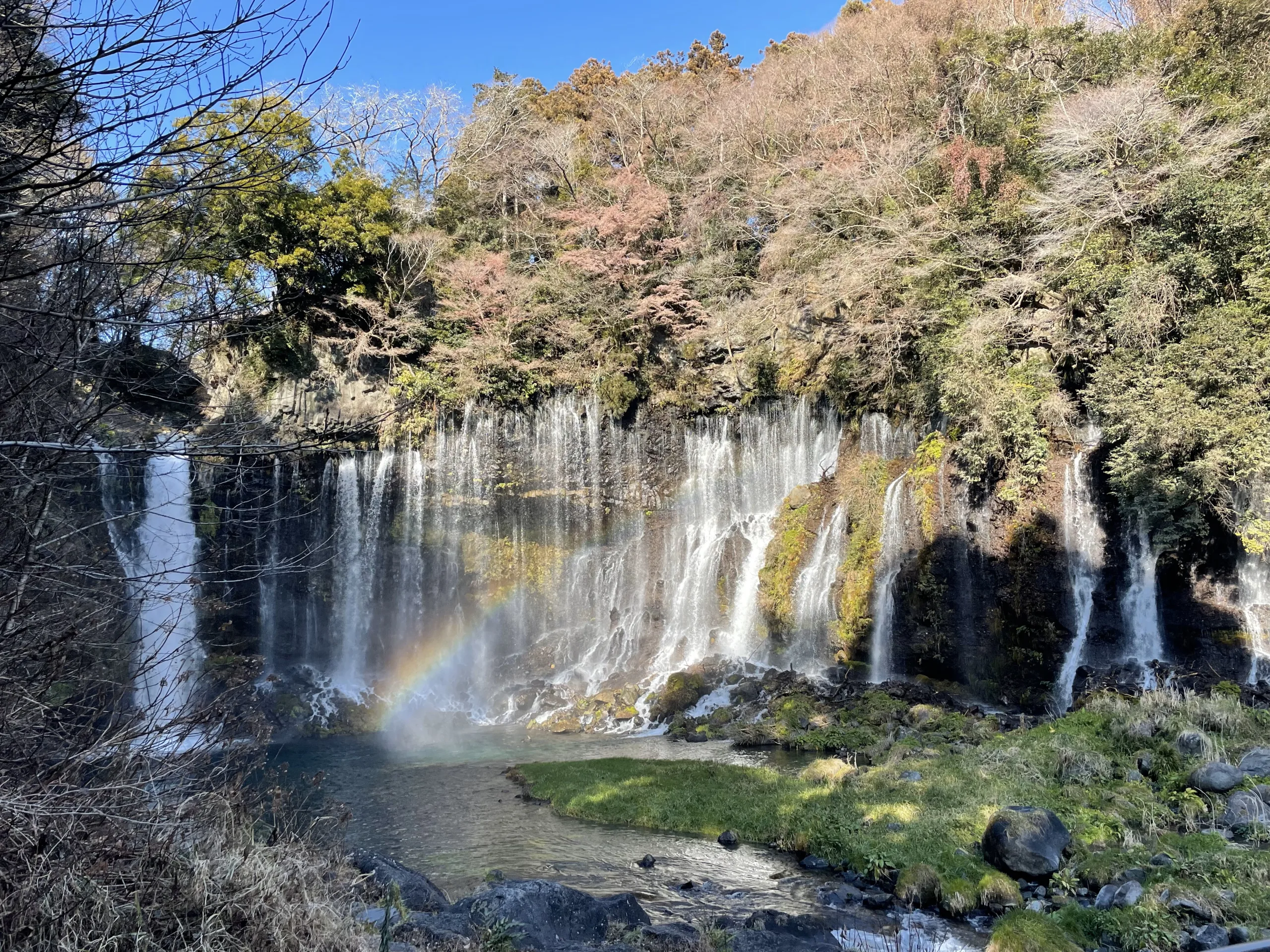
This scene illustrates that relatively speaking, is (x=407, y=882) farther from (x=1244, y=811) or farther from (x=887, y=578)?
(x=887, y=578)

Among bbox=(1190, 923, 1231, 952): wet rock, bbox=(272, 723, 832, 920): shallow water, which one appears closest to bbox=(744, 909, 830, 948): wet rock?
bbox=(272, 723, 832, 920): shallow water

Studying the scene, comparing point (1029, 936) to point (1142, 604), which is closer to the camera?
point (1029, 936)

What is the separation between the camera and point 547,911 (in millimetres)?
6992

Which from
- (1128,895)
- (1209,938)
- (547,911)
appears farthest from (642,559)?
(1209,938)

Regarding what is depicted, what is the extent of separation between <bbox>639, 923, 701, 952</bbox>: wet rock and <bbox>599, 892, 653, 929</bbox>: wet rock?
0.51 feet

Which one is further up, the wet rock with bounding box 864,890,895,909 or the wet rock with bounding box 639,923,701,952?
the wet rock with bounding box 639,923,701,952

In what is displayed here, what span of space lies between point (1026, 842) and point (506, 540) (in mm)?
18954

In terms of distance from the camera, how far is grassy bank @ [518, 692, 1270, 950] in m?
6.79

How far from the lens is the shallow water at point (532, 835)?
346 inches

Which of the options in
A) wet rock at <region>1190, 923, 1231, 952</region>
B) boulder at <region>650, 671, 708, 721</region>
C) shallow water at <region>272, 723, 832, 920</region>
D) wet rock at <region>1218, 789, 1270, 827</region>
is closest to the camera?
wet rock at <region>1190, 923, 1231, 952</region>

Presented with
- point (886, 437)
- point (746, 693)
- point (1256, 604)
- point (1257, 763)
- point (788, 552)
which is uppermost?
point (886, 437)

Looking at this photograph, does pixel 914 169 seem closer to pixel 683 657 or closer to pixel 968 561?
pixel 968 561

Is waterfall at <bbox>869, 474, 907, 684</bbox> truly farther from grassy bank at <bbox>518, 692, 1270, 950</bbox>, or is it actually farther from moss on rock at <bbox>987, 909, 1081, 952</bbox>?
moss on rock at <bbox>987, 909, 1081, 952</bbox>

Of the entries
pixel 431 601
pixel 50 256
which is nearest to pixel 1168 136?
pixel 50 256
